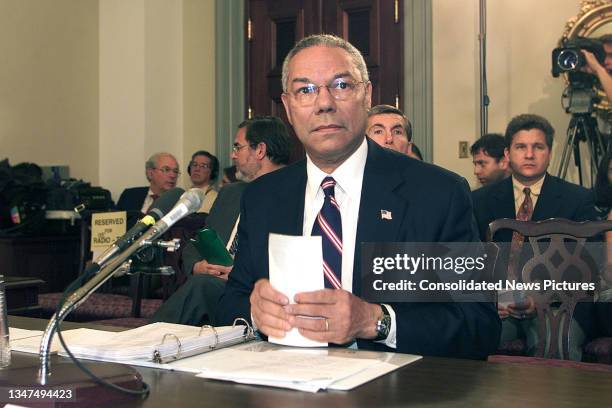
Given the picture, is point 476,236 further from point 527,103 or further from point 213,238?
point 527,103

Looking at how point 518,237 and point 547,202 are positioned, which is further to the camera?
point 547,202

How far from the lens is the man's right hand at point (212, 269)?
3370 millimetres

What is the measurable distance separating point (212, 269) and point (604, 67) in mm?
2812

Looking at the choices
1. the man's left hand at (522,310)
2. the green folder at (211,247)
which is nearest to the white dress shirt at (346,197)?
the green folder at (211,247)

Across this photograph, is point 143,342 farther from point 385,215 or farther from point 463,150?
point 463,150

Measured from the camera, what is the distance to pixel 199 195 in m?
1.32

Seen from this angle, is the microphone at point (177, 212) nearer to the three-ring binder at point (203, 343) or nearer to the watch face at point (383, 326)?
the three-ring binder at point (203, 343)

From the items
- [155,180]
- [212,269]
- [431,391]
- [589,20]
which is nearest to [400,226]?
[431,391]

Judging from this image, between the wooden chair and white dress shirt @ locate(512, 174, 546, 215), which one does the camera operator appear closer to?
white dress shirt @ locate(512, 174, 546, 215)

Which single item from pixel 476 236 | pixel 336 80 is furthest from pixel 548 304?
pixel 336 80

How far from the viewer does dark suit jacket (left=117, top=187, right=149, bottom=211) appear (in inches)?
246

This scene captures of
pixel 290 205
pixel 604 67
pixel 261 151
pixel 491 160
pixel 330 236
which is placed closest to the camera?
pixel 330 236

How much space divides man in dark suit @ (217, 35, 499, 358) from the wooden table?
35 centimetres

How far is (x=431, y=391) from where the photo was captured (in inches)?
48.0
